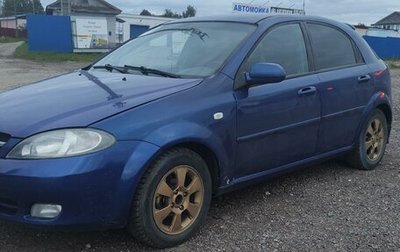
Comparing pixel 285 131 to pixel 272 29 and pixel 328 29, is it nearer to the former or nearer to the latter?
pixel 272 29

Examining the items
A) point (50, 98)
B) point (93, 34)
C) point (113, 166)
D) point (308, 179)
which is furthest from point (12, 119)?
point (93, 34)

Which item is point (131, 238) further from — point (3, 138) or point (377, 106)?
point (377, 106)

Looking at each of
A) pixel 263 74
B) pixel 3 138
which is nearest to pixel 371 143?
pixel 263 74

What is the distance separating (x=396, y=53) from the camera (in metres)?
42.5

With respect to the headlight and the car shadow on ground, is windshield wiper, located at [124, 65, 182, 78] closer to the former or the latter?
the headlight

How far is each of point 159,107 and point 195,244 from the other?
1012 mm

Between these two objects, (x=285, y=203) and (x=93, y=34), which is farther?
(x=93, y=34)

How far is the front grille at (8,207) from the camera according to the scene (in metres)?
3.20

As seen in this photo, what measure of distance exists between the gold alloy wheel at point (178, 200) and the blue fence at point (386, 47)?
131 ft

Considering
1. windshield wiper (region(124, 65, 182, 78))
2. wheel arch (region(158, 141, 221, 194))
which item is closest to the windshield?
windshield wiper (region(124, 65, 182, 78))

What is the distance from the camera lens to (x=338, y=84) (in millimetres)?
4980

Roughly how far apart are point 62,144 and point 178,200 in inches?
36.6

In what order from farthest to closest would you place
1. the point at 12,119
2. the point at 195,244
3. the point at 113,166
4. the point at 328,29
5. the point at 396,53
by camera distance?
the point at 396,53 → the point at 328,29 → the point at 195,244 → the point at 12,119 → the point at 113,166

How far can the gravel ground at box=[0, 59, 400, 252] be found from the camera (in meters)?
3.65
